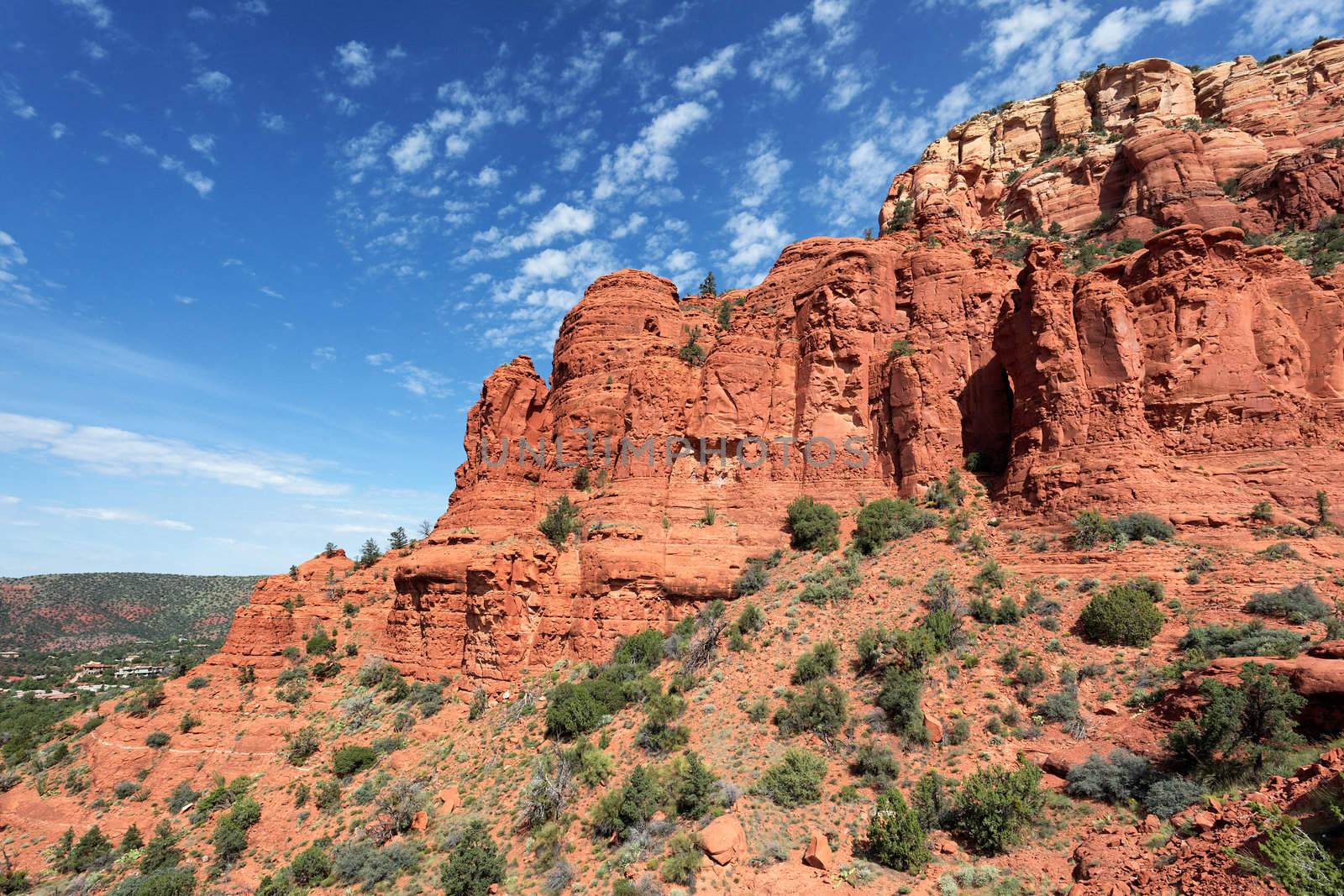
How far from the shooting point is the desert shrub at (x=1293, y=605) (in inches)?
593

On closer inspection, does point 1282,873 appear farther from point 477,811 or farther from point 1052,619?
point 477,811

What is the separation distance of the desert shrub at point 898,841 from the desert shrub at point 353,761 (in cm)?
1875

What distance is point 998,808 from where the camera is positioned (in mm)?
12844

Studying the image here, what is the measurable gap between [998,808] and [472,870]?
12980 millimetres

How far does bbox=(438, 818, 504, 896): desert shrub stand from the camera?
15.2 m

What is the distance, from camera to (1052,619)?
18.3 metres

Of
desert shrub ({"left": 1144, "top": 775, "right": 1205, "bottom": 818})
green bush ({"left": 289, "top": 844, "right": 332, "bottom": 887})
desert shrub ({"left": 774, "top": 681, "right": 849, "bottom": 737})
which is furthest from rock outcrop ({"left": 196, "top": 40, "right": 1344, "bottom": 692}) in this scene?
desert shrub ({"left": 1144, "top": 775, "right": 1205, "bottom": 818})

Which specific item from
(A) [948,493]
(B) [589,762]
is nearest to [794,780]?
(B) [589,762]

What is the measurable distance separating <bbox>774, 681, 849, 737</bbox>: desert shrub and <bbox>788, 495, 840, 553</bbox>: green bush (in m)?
8.78

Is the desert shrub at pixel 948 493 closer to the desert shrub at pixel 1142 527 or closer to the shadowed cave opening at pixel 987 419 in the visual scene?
the shadowed cave opening at pixel 987 419

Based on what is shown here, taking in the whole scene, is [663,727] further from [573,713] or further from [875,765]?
[875,765]

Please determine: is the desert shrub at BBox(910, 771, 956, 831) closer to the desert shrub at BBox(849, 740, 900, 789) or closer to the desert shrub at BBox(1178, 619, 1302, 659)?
the desert shrub at BBox(849, 740, 900, 789)

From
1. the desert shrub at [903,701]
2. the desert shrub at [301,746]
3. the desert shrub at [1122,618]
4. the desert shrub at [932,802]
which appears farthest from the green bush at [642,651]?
the desert shrub at [1122,618]

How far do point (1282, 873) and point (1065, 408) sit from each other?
1864cm
